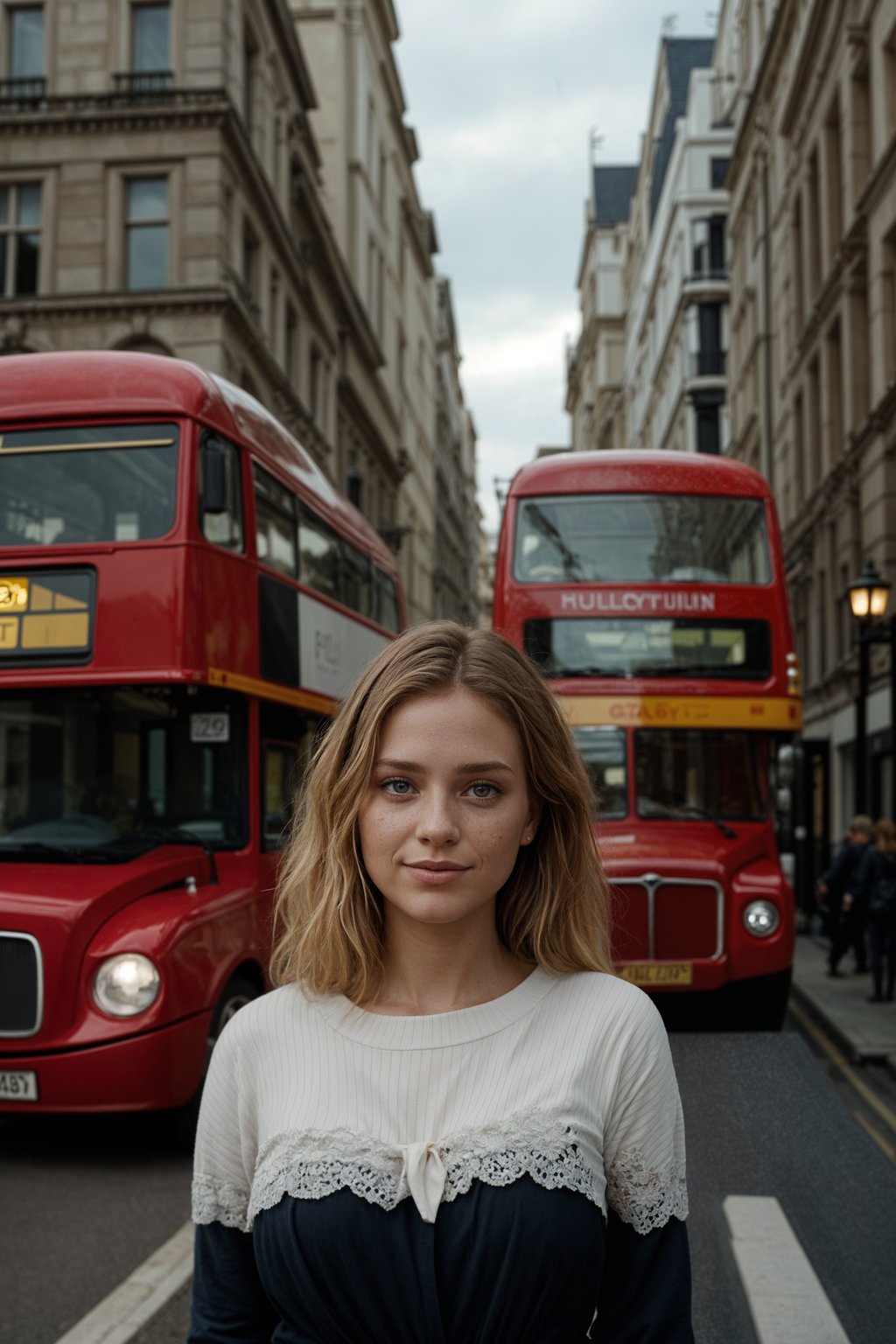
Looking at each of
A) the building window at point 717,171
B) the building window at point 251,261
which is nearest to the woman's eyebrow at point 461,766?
the building window at point 251,261

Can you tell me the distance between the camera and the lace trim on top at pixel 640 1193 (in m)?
2.08

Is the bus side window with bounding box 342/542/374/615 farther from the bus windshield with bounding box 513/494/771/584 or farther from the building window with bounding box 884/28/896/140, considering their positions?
the building window with bounding box 884/28/896/140

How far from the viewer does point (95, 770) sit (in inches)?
311

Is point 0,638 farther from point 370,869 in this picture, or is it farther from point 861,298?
point 861,298

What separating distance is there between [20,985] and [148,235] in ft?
73.1

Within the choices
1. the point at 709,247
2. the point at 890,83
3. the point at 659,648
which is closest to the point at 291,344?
the point at 890,83

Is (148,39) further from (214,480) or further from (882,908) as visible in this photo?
(214,480)

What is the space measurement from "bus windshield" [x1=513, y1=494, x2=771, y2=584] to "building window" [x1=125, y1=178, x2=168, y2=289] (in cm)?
1701

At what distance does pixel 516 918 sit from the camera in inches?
91.2

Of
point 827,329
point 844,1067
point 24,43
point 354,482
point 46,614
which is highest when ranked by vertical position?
point 24,43

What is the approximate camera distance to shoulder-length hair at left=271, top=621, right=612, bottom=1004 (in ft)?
7.19

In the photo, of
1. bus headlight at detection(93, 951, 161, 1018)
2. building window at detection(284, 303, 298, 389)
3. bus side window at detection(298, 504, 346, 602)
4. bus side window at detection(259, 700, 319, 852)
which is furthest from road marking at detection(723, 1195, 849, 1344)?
building window at detection(284, 303, 298, 389)

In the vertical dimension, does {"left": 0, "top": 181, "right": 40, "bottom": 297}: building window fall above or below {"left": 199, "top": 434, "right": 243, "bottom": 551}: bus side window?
above

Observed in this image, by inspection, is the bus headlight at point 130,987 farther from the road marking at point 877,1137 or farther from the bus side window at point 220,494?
the road marking at point 877,1137
